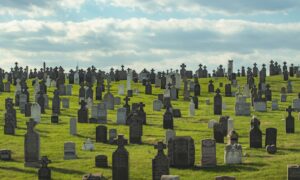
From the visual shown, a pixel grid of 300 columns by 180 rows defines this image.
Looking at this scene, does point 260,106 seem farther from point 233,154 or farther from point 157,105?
point 233,154

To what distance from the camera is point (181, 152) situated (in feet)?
76.8

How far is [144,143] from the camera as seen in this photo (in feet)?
98.5

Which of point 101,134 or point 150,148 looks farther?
point 101,134

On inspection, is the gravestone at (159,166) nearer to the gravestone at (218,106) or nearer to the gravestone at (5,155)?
the gravestone at (5,155)

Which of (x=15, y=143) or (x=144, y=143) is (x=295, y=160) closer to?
(x=144, y=143)

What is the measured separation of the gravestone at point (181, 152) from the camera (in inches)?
922

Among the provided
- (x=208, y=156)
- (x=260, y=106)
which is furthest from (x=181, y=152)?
(x=260, y=106)

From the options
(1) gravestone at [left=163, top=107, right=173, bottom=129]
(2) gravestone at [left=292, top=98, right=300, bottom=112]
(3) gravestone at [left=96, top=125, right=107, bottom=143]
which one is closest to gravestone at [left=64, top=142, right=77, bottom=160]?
(3) gravestone at [left=96, top=125, right=107, bottom=143]

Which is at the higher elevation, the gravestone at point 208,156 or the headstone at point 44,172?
the gravestone at point 208,156

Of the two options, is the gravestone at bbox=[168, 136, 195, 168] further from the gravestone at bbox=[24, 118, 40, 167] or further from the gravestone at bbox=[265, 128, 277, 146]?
the gravestone at bbox=[24, 118, 40, 167]

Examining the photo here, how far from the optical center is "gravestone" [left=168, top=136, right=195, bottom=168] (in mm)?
23406

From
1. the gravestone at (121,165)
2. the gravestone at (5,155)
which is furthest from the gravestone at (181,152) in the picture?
the gravestone at (5,155)

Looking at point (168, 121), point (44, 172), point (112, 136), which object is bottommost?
point (44, 172)

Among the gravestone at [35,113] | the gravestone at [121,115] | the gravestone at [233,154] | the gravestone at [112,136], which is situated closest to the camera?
the gravestone at [233,154]
